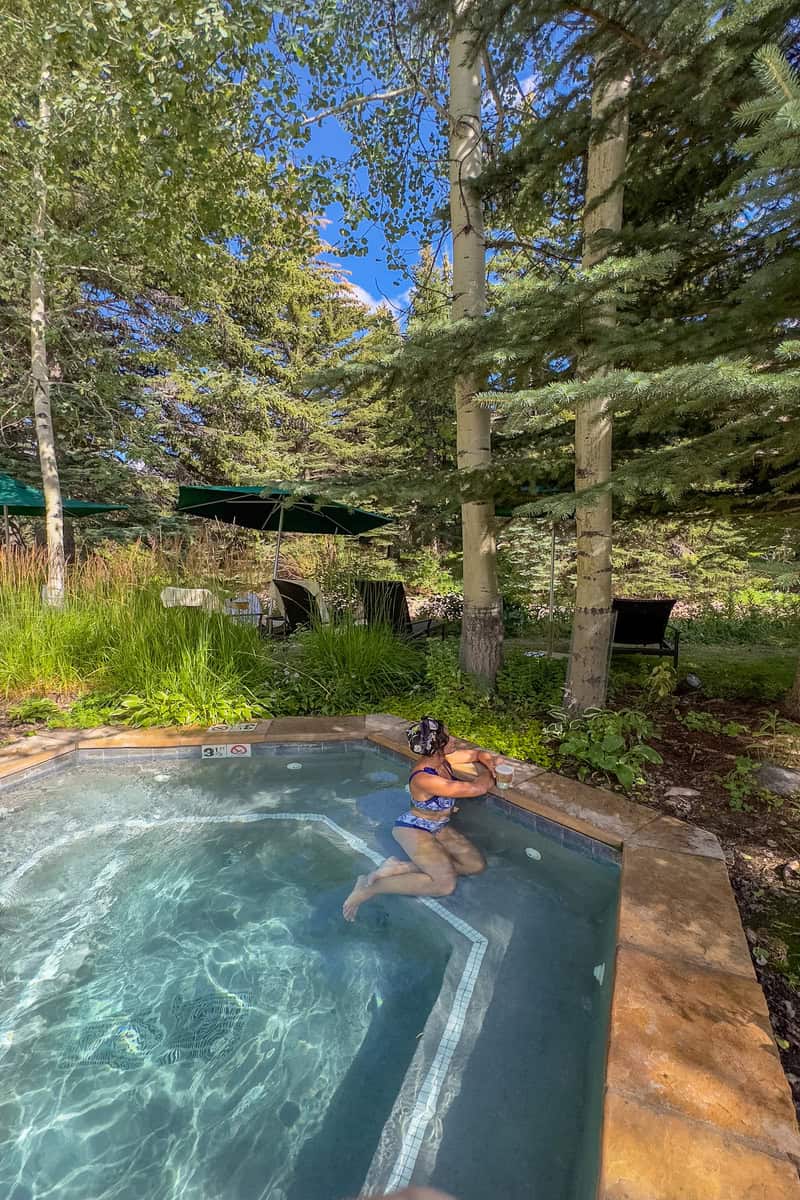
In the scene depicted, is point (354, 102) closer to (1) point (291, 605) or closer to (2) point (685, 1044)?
(1) point (291, 605)

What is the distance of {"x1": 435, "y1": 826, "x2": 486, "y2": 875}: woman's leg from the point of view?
2.76 metres

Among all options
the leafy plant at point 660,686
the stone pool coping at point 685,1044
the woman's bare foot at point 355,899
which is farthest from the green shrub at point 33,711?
the leafy plant at point 660,686

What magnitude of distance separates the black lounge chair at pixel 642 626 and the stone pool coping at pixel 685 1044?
3114 millimetres

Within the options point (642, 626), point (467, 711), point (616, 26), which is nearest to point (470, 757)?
point (467, 711)

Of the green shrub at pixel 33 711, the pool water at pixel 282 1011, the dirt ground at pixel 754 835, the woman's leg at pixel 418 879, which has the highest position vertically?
the green shrub at pixel 33 711

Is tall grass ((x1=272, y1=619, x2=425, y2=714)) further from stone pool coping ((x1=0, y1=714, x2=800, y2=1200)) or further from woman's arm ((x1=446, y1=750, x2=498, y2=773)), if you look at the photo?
stone pool coping ((x1=0, y1=714, x2=800, y2=1200))

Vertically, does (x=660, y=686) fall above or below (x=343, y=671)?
below

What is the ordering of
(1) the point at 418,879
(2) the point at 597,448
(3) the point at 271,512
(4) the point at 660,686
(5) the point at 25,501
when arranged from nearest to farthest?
(1) the point at 418,879 < (2) the point at 597,448 < (4) the point at 660,686 < (3) the point at 271,512 < (5) the point at 25,501

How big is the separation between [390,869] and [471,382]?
3.33m

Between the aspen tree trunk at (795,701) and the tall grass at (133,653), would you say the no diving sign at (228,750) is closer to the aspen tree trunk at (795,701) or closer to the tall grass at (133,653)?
the tall grass at (133,653)

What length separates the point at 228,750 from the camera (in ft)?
12.6

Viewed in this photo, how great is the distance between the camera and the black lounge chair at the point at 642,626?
535cm

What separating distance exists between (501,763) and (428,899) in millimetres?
909

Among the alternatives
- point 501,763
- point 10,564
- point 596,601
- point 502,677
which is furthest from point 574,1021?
point 10,564
